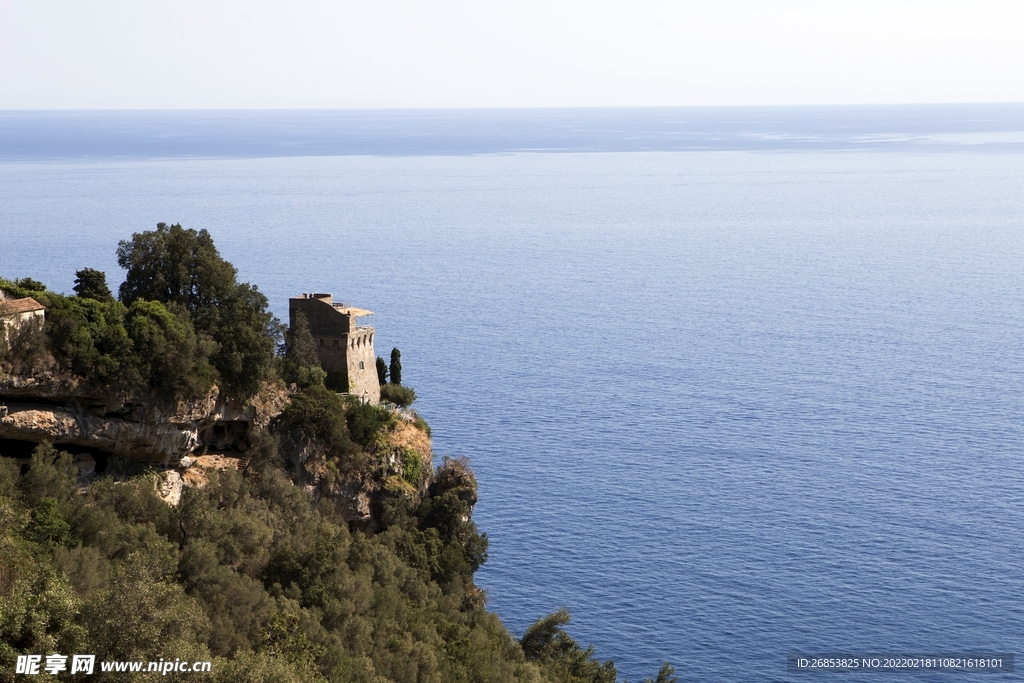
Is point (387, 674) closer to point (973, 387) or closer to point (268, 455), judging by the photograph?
point (268, 455)

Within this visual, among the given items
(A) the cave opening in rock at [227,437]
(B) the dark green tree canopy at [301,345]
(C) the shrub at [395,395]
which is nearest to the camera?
(A) the cave opening in rock at [227,437]

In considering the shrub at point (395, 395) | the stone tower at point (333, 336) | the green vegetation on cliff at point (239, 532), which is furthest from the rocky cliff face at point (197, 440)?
the shrub at point (395, 395)

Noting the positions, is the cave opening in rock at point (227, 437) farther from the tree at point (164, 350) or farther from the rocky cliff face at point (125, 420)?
the tree at point (164, 350)

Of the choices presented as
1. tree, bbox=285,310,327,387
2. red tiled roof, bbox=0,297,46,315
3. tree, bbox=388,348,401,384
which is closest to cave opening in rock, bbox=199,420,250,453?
tree, bbox=285,310,327,387

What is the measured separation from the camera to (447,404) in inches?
4601

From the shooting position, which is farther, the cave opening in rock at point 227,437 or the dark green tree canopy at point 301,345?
the dark green tree canopy at point 301,345

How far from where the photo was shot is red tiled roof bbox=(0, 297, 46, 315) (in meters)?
46.8

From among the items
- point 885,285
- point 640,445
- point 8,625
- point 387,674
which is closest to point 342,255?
point 885,285

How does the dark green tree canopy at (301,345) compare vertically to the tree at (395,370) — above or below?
above

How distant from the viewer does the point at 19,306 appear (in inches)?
1859

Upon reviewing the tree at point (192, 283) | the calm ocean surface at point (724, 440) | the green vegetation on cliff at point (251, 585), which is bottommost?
the calm ocean surface at point (724, 440)

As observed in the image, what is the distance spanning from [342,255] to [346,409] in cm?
13905

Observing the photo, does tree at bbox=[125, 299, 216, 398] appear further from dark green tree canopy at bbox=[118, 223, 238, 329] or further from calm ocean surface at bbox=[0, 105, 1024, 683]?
→ calm ocean surface at bbox=[0, 105, 1024, 683]

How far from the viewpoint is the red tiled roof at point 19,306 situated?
4678 centimetres
